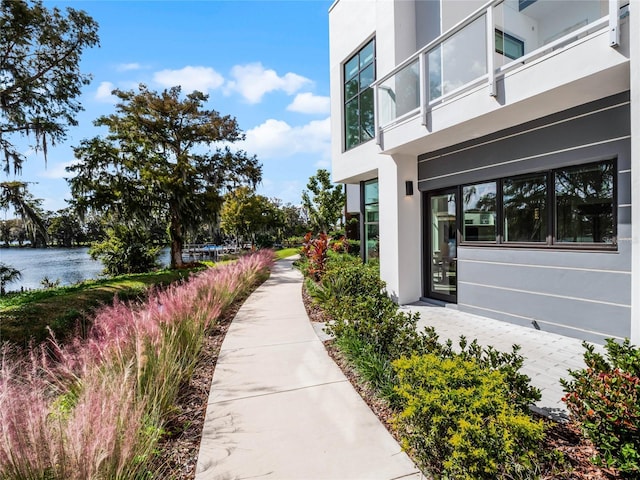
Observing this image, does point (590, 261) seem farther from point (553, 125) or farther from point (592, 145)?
point (553, 125)

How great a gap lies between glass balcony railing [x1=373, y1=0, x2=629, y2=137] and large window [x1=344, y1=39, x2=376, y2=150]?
6.66ft

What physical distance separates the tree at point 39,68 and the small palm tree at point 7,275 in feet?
12.7

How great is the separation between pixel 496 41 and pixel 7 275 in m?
16.7

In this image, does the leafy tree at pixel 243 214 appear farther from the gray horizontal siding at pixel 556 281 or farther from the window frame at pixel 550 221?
the gray horizontal siding at pixel 556 281

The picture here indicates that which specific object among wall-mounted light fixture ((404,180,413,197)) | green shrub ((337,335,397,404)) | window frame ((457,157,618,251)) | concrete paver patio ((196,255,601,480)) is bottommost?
concrete paver patio ((196,255,601,480))

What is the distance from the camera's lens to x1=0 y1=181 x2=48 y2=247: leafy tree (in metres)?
10.8

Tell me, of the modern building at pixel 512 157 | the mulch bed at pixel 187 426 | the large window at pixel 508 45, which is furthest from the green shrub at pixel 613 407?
the large window at pixel 508 45

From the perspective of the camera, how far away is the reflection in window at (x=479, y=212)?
6156mm

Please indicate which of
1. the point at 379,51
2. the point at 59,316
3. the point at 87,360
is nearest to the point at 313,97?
the point at 379,51

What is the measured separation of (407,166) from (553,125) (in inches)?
116

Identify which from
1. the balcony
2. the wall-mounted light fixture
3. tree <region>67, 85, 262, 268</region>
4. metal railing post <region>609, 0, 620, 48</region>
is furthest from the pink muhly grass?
tree <region>67, 85, 262, 268</region>

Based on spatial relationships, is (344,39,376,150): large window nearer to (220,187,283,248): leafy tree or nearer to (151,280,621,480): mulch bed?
(151,280,621,480): mulch bed

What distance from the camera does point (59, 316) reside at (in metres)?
6.91

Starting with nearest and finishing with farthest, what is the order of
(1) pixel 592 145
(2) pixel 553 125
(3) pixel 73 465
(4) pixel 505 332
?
(3) pixel 73 465
(1) pixel 592 145
(2) pixel 553 125
(4) pixel 505 332
